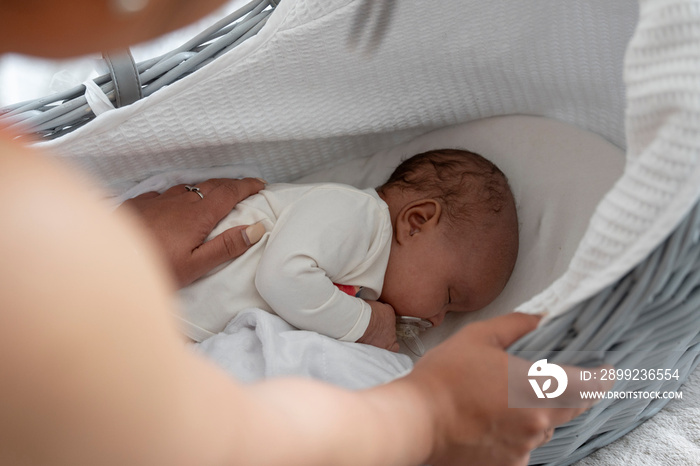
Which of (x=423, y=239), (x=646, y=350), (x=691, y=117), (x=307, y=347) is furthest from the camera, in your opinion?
(x=423, y=239)

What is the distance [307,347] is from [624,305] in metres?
0.51

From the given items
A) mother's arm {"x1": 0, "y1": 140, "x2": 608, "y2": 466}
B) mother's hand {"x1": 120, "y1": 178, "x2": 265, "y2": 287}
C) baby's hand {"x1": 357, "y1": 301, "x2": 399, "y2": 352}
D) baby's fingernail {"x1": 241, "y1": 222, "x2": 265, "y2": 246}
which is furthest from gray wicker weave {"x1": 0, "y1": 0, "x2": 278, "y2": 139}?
mother's arm {"x1": 0, "y1": 140, "x2": 608, "y2": 466}

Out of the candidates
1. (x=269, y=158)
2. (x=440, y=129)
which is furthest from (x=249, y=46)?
(x=440, y=129)

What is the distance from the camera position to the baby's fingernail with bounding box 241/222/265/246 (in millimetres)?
1023

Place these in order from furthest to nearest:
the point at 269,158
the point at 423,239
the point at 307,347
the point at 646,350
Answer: the point at 269,158 → the point at 423,239 → the point at 307,347 → the point at 646,350

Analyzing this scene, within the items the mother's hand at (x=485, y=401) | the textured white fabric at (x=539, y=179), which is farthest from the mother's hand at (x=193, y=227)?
the mother's hand at (x=485, y=401)

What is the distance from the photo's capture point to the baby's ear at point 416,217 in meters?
1.09

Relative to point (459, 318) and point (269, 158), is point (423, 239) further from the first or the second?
point (269, 158)

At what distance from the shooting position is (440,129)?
1.26 m

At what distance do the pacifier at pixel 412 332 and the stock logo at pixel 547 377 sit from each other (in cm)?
51

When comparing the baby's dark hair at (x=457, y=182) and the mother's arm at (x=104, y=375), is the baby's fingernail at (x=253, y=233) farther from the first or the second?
the mother's arm at (x=104, y=375)

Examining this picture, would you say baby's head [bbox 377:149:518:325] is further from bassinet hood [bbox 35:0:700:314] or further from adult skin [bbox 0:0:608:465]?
adult skin [bbox 0:0:608:465]

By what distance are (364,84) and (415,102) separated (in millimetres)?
122

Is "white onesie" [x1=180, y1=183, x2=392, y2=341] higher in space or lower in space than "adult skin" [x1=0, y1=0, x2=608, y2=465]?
lower
